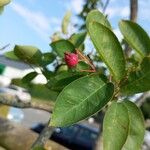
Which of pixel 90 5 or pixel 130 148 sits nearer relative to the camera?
pixel 130 148

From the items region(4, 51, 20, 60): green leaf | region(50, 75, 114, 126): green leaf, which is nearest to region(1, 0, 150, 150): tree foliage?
region(50, 75, 114, 126): green leaf

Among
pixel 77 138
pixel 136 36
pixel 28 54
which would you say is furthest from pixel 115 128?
pixel 77 138

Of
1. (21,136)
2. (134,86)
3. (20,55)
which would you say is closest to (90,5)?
(20,55)

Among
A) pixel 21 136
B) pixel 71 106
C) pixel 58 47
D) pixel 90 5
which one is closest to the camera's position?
pixel 71 106

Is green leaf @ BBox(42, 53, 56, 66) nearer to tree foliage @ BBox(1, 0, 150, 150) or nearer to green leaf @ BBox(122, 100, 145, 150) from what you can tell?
tree foliage @ BBox(1, 0, 150, 150)

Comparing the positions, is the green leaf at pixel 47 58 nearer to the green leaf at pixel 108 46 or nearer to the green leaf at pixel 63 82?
the green leaf at pixel 63 82

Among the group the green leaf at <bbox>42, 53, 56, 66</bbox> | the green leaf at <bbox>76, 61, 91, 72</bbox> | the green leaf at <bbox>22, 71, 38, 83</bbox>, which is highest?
the green leaf at <bbox>76, 61, 91, 72</bbox>

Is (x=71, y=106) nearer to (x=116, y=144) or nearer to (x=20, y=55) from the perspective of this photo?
(x=116, y=144)
